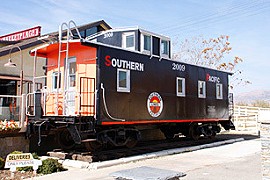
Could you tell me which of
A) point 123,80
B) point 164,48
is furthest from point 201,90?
point 123,80

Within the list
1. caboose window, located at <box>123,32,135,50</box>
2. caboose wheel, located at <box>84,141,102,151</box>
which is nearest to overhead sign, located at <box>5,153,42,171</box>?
caboose wheel, located at <box>84,141,102,151</box>

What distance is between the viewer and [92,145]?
1023cm

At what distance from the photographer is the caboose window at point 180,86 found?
1278cm

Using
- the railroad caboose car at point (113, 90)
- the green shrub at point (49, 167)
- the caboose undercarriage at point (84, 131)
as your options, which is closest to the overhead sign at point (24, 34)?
the railroad caboose car at point (113, 90)

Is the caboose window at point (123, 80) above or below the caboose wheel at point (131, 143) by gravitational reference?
above

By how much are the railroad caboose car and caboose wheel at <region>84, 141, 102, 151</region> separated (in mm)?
35

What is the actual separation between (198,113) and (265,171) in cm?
1009

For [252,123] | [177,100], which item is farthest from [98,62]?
[252,123]

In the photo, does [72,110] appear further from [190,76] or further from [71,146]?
[190,76]

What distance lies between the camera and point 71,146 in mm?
11203

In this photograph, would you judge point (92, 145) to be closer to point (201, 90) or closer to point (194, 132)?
point (194, 132)

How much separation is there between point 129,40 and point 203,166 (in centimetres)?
551

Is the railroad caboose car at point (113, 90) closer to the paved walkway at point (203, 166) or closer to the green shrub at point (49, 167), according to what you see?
the green shrub at point (49, 167)

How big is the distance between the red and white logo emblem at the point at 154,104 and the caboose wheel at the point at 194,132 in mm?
3093
